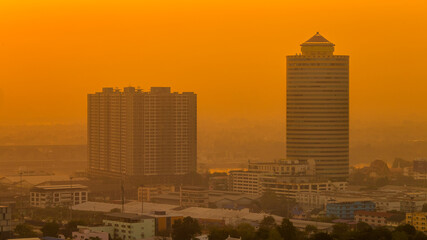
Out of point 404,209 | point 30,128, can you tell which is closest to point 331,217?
point 404,209

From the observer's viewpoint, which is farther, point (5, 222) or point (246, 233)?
point (5, 222)

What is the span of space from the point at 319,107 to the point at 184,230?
57.6 feet

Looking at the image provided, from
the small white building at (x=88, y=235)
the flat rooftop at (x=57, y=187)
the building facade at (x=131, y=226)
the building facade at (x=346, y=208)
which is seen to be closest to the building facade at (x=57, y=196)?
the flat rooftop at (x=57, y=187)

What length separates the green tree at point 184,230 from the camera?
2417 centimetres

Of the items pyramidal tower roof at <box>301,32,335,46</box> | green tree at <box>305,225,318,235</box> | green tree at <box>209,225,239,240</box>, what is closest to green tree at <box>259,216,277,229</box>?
green tree at <box>305,225,318,235</box>

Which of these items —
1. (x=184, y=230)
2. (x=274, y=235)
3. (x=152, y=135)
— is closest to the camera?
(x=274, y=235)

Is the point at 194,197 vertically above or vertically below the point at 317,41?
below

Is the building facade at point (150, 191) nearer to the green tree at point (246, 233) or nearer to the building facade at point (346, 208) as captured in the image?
the building facade at point (346, 208)

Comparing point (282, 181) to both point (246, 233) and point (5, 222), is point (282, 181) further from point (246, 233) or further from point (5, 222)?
point (5, 222)

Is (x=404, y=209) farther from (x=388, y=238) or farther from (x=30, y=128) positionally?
(x=30, y=128)

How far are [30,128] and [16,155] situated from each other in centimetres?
245

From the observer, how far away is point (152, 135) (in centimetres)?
4447

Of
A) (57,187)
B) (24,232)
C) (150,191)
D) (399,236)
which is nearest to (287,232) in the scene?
(399,236)

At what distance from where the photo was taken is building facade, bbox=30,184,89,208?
35.9m
